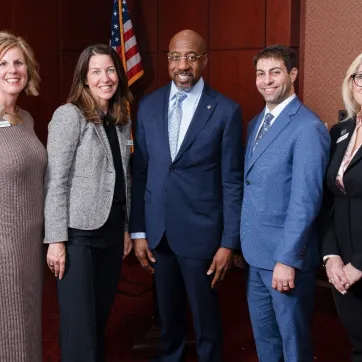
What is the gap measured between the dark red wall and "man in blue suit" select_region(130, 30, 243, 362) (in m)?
2.23

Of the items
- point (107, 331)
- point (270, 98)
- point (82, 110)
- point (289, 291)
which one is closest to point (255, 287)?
point (289, 291)

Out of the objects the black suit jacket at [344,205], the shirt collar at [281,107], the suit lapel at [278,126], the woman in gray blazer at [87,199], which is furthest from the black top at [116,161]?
the black suit jacket at [344,205]

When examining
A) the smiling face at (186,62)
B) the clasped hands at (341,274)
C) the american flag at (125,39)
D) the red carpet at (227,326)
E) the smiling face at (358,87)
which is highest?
the american flag at (125,39)

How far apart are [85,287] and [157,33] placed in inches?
143

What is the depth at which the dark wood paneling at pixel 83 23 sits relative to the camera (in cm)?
546

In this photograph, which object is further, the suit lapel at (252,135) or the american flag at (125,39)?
the american flag at (125,39)

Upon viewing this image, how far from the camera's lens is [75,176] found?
256 cm

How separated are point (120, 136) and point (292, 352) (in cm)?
125

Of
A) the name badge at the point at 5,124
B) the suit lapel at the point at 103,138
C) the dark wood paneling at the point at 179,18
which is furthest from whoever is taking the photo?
the dark wood paneling at the point at 179,18

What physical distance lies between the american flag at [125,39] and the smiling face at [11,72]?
2.65 meters

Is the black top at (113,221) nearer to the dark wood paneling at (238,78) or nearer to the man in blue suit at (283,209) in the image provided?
the man in blue suit at (283,209)

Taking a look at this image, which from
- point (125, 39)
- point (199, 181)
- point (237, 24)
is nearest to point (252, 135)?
point (199, 181)

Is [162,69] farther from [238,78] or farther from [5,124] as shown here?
[5,124]

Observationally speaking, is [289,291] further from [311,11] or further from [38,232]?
[311,11]
